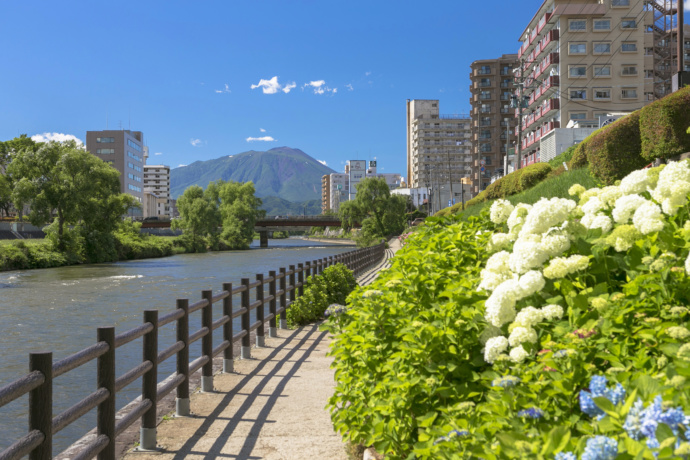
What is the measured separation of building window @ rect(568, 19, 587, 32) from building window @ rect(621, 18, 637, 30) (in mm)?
4385

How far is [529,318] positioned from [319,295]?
449 inches

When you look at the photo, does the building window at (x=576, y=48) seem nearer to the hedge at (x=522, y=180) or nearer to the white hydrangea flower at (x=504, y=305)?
the hedge at (x=522, y=180)

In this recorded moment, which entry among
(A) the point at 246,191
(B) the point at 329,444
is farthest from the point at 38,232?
(B) the point at 329,444

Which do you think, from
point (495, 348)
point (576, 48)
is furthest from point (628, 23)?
point (495, 348)

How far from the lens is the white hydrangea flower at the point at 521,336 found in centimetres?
297

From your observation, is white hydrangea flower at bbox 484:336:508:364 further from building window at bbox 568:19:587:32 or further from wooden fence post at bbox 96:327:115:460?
building window at bbox 568:19:587:32

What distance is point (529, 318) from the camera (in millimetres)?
3055

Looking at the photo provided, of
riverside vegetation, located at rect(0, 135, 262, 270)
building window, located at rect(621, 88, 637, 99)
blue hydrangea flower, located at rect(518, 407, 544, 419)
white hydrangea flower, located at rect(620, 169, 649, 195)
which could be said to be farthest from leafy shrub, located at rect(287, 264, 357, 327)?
building window, located at rect(621, 88, 637, 99)

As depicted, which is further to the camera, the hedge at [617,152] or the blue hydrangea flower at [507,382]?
the hedge at [617,152]

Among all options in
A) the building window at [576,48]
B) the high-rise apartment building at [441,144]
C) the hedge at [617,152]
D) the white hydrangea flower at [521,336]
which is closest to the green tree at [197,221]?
the building window at [576,48]

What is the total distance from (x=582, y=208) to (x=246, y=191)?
10007 cm

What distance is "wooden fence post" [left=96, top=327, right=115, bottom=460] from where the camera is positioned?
4621 millimetres

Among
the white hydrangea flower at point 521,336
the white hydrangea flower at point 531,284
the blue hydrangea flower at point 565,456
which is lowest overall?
the blue hydrangea flower at point 565,456

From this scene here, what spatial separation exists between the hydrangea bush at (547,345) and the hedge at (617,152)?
409 inches
